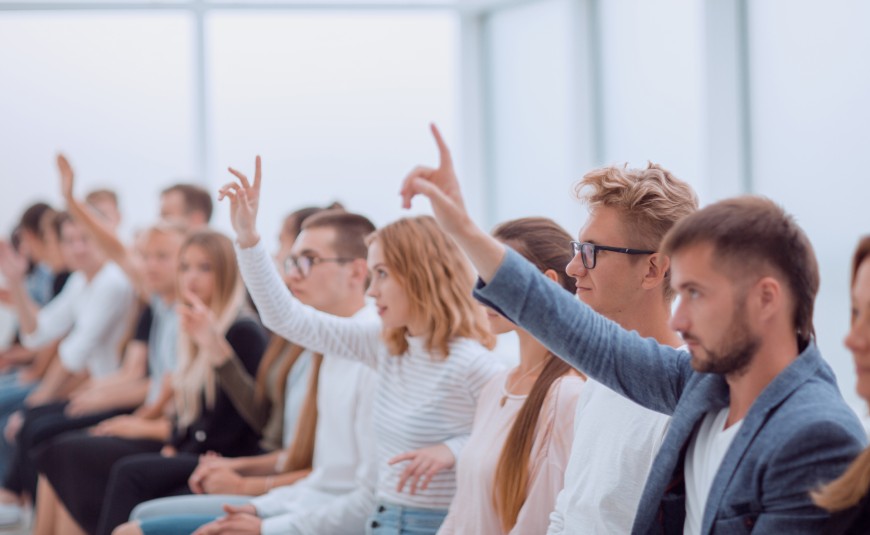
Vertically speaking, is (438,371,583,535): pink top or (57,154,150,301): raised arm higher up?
(57,154,150,301): raised arm

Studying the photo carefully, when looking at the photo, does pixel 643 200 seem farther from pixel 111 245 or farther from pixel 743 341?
pixel 111 245

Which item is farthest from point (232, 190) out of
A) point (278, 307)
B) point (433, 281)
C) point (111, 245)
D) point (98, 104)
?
point (98, 104)

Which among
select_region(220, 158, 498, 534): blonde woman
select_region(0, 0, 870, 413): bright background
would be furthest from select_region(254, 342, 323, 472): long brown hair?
select_region(0, 0, 870, 413): bright background

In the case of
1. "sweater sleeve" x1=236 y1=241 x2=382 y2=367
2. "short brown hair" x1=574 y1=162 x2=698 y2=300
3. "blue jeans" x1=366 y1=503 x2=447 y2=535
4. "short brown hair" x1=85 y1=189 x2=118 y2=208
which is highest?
"short brown hair" x1=85 y1=189 x2=118 y2=208

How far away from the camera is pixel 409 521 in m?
2.40

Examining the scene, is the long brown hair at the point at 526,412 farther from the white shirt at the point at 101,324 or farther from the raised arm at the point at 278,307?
the white shirt at the point at 101,324

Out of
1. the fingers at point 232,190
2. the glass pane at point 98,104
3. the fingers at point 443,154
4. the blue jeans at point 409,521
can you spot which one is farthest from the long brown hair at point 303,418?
the glass pane at point 98,104

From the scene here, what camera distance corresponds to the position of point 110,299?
4664 mm

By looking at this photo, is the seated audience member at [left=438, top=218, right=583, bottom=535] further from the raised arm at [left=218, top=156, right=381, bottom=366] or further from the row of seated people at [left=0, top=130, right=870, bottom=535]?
the raised arm at [left=218, top=156, right=381, bottom=366]

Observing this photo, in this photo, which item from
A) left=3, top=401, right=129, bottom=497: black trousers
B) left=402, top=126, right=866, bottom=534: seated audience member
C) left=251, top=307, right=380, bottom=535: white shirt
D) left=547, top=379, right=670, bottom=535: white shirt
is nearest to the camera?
left=402, top=126, right=866, bottom=534: seated audience member

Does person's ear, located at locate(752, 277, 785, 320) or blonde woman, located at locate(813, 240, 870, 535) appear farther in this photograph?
person's ear, located at locate(752, 277, 785, 320)

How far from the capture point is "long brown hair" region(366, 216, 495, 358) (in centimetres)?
251

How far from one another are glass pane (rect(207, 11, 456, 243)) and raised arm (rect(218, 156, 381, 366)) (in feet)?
10.3

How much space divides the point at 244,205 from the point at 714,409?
1229 mm
